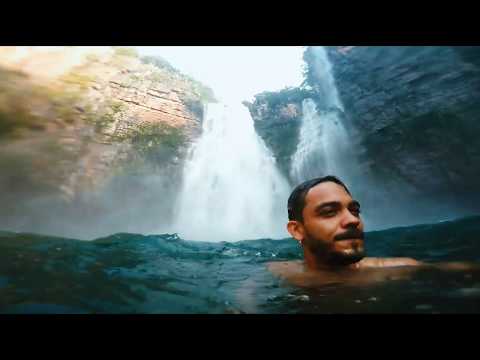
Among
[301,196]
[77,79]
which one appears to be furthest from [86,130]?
[301,196]

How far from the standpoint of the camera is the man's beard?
207cm

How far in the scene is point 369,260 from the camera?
2.50 metres

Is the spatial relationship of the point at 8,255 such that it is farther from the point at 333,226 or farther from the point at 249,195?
the point at 249,195

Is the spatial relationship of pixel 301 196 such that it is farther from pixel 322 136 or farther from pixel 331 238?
pixel 322 136

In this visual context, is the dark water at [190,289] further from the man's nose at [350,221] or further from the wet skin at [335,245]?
the man's nose at [350,221]

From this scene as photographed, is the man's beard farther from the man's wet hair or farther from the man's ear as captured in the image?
the man's wet hair

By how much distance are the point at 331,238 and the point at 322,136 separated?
13238mm

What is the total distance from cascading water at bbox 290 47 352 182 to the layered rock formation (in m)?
5.19

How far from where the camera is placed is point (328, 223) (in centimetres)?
211

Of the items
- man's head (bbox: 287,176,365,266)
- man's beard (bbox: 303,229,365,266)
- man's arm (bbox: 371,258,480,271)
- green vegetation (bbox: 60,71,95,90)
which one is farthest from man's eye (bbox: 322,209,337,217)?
green vegetation (bbox: 60,71,95,90)

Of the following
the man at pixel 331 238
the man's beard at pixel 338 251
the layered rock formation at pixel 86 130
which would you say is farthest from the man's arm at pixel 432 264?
the layered rock formation at pixel 86 130
